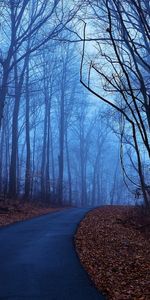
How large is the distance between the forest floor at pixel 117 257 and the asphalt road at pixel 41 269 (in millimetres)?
272

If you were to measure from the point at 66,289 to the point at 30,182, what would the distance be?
23352 millimetres

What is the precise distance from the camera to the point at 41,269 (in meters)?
7.13

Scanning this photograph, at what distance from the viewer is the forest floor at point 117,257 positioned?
243 inches

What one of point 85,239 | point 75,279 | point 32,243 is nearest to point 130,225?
point 85,239

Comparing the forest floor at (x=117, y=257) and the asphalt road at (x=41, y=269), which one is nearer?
the asphalt road at (x=41, y=269)

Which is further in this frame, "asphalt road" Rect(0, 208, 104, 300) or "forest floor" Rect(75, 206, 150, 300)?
"forest floor" Rect(75, 206, 150, 300)

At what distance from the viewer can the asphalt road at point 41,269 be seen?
5691mm

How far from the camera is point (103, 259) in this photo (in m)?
8.30

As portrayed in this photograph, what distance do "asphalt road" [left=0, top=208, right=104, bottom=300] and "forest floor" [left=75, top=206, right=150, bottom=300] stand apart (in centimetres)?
27

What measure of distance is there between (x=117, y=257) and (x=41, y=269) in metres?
2.11

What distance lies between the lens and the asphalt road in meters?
5.69

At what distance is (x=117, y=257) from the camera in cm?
861

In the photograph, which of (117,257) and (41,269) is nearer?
(41,269)

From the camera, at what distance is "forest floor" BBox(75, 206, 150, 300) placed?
6.18 meters
